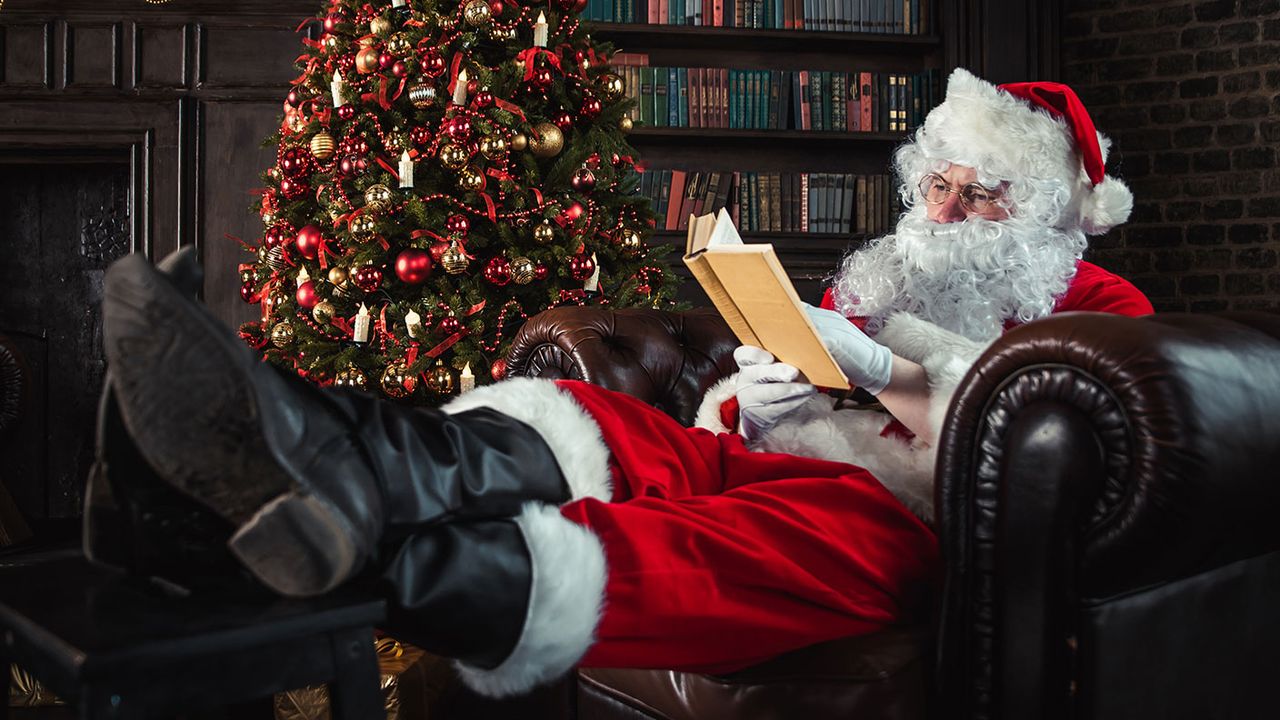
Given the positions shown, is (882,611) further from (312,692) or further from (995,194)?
(312,692)

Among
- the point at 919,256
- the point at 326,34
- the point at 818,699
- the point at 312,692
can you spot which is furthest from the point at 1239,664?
the point at 326,34

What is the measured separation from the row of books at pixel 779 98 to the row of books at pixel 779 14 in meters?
0.17

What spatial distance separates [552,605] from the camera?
33.5 inches

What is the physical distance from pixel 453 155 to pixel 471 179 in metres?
0.07

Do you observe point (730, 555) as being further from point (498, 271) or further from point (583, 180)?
point (583, 180)

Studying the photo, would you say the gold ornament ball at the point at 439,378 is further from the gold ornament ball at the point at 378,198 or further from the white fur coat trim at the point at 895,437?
the white fur coat trim at the point at 895,437

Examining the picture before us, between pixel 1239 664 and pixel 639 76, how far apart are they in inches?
124

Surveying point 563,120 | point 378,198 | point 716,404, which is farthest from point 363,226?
point 716,404

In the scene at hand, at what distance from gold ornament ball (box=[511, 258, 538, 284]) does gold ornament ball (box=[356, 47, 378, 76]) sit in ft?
2.09

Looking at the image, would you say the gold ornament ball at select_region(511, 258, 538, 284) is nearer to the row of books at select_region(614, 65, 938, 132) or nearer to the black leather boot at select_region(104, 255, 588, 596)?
the row of books at select_region(614, 65, 938, 132)

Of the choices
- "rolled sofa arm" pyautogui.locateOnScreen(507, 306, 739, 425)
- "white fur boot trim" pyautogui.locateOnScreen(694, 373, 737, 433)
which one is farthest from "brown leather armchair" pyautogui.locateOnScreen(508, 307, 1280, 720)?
"rolled sofa arm" pyautogui.locateOnScreen(507, 306, 739, 425)

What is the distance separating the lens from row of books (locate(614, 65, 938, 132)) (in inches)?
152

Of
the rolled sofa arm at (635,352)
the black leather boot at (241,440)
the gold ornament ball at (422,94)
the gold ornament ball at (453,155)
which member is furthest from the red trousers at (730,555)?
the gold ornament ball at (422,94)

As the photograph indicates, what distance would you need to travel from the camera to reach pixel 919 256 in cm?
162
